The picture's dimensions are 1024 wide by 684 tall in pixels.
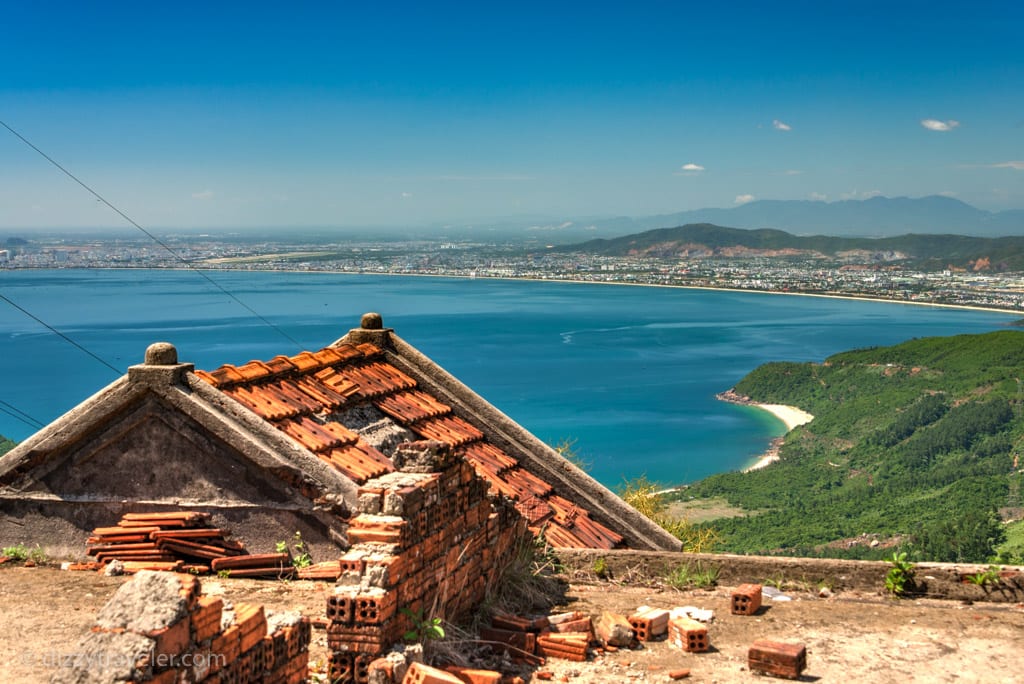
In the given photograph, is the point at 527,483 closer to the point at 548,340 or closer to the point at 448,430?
the point at 448,430

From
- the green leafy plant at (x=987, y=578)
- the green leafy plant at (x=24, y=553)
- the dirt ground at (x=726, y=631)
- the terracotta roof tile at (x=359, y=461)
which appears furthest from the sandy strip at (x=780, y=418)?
the green leafy plant at (x=24, y=553)

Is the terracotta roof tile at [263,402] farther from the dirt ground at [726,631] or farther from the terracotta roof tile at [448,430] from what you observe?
the terracotta roof tile at [448,430]

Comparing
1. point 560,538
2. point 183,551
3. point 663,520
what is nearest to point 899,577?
point 560,538

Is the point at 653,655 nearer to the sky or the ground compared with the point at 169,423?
nearer to the ground

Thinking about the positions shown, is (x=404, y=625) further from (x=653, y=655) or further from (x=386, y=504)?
(x=653, y=655)

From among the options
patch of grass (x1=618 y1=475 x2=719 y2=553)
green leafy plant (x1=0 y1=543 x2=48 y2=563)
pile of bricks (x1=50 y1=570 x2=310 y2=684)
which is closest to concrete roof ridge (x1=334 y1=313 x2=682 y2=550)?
patch of grass (x1=618 y1=475 x2=719 y2=553)

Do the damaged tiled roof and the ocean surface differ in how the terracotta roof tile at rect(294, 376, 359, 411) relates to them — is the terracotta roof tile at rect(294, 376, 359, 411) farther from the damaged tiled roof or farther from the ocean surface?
the ocean surface

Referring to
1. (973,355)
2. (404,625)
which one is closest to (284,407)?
(404,625)
